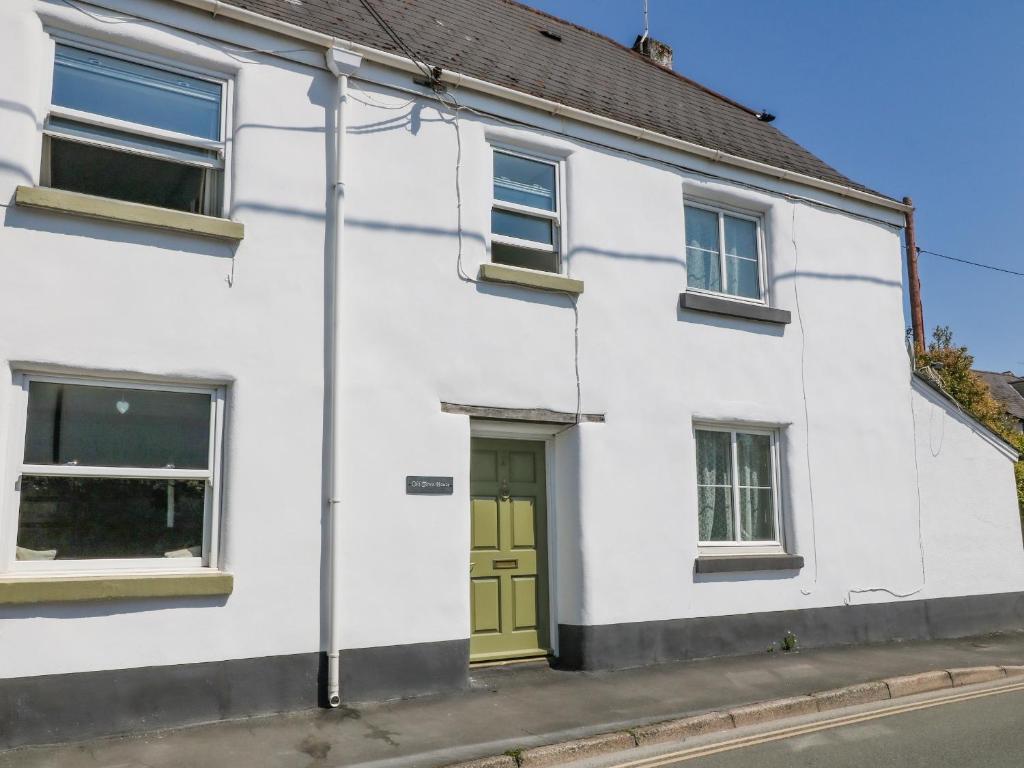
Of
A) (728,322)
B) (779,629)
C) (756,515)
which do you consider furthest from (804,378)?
(779,629)

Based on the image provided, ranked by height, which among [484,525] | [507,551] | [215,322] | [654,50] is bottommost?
[507,551]

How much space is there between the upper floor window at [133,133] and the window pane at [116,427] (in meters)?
1.64

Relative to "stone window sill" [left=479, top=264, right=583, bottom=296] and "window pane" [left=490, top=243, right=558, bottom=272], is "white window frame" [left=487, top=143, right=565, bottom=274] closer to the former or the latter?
"window pane" [left=490, top=243, right=558, bottom=272]

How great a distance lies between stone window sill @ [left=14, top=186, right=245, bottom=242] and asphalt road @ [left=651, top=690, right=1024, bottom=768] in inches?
209

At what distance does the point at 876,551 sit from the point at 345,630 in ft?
22.8

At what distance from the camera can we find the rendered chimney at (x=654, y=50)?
14844mm

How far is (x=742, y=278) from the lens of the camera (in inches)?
430

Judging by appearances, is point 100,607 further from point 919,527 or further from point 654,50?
point 654,50

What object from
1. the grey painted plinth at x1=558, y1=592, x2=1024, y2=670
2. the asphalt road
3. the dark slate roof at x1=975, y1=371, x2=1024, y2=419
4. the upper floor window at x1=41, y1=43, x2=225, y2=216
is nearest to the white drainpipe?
the upper floor window at x1=41, y1=43, x2=225, y2=216

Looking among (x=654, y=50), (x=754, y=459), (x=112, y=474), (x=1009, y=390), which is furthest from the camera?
(x=1009, y=390)

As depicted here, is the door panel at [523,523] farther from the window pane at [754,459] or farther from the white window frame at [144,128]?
the white window frame at [144,128]

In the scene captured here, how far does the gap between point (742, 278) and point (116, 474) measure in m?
7.44

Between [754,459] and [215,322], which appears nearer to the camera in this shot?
[215,322]

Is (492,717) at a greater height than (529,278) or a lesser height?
lesser
